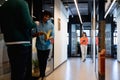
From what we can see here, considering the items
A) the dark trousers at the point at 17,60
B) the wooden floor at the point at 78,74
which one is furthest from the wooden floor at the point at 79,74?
the dark trousers at the point at 17,60

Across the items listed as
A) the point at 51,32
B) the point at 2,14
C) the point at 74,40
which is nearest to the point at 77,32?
the point at 74,40

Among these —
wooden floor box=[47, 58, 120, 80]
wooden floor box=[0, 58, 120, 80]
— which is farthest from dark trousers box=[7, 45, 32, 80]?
wooden floor box=[47, 58, 120, 80]

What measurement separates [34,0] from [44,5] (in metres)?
1.03

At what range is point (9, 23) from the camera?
250cm

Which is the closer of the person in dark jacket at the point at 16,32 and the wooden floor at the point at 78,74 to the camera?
the person in dark jacket at the point at 16,32

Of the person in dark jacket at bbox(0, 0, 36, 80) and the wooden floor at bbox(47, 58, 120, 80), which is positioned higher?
the person in dark jacket at bbox(0, 0, 36, 80)

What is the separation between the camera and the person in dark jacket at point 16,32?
95.8 inches

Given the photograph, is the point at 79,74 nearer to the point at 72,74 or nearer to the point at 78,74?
the point at 78,74

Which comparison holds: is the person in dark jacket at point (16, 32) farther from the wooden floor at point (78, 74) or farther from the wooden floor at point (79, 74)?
the wooden floor at point (79, 74)

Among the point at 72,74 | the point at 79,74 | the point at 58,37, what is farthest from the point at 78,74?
the point at 58,37

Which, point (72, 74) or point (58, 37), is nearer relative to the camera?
point (72, 74)

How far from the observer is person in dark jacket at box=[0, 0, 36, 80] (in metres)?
2.43

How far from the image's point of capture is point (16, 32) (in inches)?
97.2

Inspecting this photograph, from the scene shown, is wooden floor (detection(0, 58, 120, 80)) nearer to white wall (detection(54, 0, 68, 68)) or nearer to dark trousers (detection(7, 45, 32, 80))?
white wall (detection(54, 0, 68, 68))
